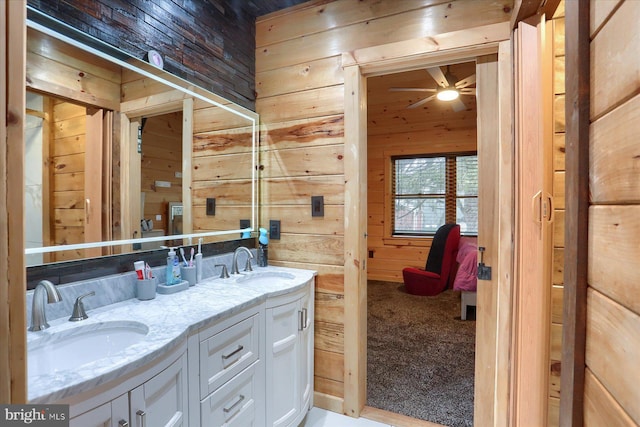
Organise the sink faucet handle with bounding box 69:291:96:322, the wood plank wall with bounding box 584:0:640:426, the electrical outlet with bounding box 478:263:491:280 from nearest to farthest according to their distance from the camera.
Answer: the wood plank wall with bounding box 584:0:640:426 → the sink faucet handle with bounding box 69:291:96:322 → the electrical outlet with bounding box 478:263:491:280

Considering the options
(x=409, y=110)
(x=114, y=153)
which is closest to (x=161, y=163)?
(x=114, y=153)

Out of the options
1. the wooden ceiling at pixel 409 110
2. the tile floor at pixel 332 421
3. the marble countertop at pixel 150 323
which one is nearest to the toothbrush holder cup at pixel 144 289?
the marble countertop at pixel 150 323

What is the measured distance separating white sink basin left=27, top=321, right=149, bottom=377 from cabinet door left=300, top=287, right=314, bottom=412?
0.87m

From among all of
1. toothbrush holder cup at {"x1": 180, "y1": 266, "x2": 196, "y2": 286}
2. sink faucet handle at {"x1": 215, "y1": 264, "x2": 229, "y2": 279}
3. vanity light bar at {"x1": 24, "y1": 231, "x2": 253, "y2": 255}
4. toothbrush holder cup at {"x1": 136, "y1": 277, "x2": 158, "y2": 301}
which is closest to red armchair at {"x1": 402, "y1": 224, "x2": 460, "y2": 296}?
vanity light bar at {"x1": 24, "y1": 231, "x2": 253, "y2": 255}

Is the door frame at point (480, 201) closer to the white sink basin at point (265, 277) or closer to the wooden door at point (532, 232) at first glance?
the wooden door at point (532, 232)

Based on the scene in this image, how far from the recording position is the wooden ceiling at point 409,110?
366 centimetres

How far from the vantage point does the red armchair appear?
4039mm

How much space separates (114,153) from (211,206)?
0.63m

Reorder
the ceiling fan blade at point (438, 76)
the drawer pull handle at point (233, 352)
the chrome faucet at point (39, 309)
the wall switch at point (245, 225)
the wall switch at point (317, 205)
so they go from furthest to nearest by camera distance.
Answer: the ceiling fan blade at point (438, 76) < the wall switch at point (245, 225) < the wall switch at point (317, 205) < the drawer pull handle at point (233, 352) < the chrome faucet at point (39, 309)

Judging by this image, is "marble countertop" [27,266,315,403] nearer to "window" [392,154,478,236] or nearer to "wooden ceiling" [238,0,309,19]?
"wooden ceiling" [238,0,309,19]

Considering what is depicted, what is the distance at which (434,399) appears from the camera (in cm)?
204

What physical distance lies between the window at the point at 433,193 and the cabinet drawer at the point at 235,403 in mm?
4052

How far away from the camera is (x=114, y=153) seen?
139cm

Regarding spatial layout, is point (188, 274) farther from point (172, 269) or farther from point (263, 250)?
point (263, 250)
